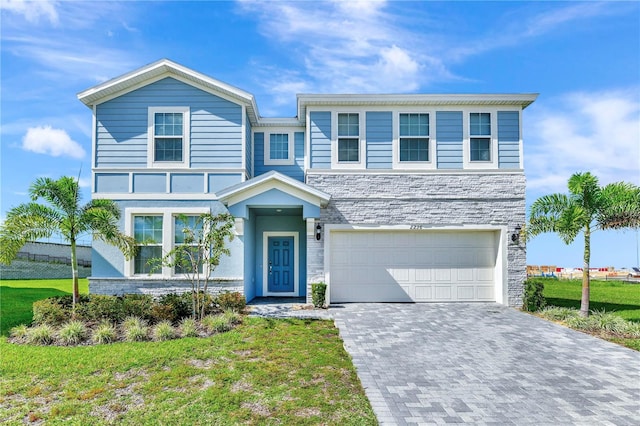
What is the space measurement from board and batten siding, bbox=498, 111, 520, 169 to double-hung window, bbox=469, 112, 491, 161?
0.36 metres

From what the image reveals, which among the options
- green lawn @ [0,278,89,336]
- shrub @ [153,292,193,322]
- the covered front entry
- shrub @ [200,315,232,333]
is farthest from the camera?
the covered front entry

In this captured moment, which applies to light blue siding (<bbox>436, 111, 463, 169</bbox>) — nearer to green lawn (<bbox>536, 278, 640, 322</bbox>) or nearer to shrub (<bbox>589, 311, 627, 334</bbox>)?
shrub (<bbox>589, 311, 627, 334</bbox>)

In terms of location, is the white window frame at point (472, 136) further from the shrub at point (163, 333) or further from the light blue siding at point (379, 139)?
the shrub at point (163, 333)

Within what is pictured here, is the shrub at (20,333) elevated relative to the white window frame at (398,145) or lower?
lower

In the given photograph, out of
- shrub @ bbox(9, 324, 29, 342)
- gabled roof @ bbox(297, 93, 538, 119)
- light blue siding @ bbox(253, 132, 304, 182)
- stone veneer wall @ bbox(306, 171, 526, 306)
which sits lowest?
shrub @ bbox(9, 324, 29, 342)

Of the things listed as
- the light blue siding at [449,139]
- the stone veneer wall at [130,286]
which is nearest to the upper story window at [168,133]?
the stone veneer wall at [130,286]

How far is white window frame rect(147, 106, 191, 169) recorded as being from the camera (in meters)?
12.1

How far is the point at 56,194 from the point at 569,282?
2299cm

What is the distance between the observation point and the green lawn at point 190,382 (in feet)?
15.8

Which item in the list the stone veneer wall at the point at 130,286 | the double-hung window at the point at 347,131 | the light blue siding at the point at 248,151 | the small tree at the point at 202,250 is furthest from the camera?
the light blue siding at the point at 248,151

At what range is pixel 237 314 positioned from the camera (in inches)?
388

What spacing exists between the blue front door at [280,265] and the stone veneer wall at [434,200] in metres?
2.34

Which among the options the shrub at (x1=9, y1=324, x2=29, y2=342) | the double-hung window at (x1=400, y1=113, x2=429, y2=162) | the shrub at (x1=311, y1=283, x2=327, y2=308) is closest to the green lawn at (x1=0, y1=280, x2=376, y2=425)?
the shrub at (x1=9, y1=324, x2=29, y2=342)

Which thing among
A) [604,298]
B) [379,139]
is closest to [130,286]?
[379,139]
